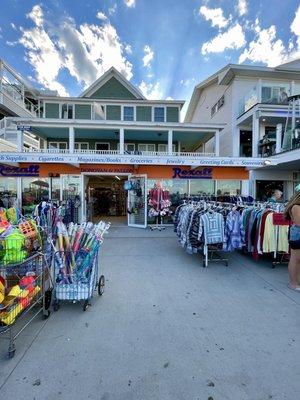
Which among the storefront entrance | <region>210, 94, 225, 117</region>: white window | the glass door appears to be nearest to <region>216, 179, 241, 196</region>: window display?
the storefront entrance

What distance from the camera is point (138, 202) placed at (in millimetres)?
10938

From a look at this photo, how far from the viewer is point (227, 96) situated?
Answer: 1673 cm

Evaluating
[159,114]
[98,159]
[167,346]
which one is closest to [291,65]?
[159,114]

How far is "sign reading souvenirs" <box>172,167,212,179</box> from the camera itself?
1113 cm

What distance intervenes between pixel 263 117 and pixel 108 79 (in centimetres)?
1198

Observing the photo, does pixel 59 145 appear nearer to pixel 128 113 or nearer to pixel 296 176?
pixel 128 113

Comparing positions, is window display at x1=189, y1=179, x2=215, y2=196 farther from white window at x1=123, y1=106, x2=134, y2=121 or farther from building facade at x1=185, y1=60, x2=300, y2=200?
white window at x1=123, y1=106, x2=134, y2=121

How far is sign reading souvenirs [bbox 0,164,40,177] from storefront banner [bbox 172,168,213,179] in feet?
20.6

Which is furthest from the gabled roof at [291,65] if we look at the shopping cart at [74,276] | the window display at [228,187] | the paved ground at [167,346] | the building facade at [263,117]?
the shopping cart at [74,276]

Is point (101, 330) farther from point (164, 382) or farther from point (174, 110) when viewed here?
point (174, 110)

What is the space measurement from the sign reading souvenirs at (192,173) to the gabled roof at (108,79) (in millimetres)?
10306

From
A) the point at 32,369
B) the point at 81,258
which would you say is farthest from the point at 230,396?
the point at 81,258

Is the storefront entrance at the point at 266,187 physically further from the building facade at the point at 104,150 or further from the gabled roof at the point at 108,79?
the gabled roof at the point at 108,79

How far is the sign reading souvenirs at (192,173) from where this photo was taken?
11133 millimetres
